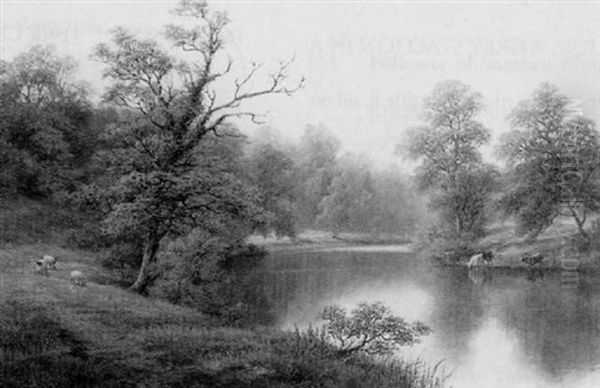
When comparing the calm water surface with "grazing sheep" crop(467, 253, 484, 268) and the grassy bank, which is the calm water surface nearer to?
"grazing sheep" crop(467, 253, 484, 268)

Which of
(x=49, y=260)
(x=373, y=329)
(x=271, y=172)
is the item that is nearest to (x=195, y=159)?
(x=49, y=260)

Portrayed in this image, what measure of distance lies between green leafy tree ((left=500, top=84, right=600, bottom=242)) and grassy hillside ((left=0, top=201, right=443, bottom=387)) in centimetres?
2480

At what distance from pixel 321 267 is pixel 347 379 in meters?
25.0

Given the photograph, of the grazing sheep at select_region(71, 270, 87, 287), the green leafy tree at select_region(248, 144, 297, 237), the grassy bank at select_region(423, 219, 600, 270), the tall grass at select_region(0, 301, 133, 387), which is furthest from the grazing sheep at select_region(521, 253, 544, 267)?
the tall grass at select_region(0, 301, 133, 387)

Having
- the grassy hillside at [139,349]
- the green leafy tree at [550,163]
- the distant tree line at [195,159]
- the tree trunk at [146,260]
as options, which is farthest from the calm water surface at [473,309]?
the green leafy tree at [550,163]

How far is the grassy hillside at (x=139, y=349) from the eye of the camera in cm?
932

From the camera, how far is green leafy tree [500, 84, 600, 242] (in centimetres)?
3481

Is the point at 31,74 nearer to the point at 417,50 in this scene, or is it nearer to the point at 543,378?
the point at 417,50

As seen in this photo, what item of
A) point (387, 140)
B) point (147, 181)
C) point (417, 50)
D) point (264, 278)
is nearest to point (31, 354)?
point (147, 181)

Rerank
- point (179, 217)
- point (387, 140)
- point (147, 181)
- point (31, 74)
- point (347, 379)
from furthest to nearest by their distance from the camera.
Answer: point (387, 140)
point (31, 74)
point (179, 217)
point (147, 181)
point (347, 379)

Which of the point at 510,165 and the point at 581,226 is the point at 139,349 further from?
the point at 510,165

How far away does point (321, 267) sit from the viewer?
118 ft

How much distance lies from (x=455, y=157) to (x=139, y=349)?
33073 mm

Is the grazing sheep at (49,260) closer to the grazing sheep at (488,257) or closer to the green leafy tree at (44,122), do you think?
the green leafy tree at (44,122)
